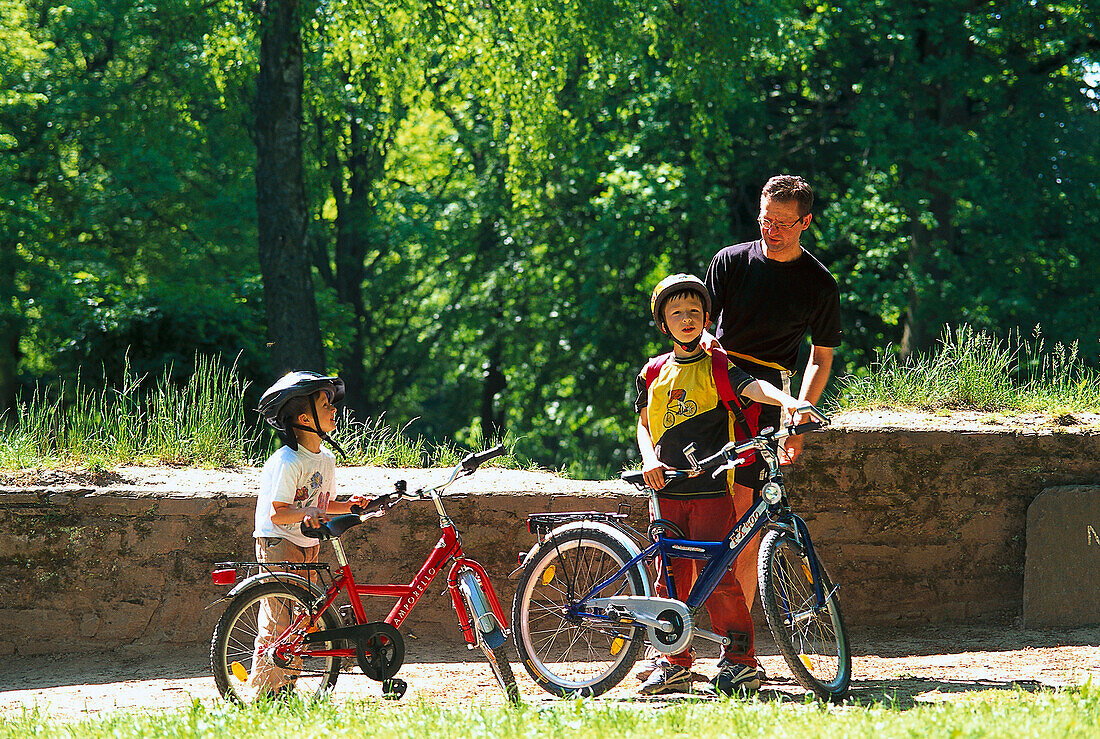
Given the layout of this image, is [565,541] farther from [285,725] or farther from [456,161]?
[456,161]

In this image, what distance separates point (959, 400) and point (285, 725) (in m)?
4.45

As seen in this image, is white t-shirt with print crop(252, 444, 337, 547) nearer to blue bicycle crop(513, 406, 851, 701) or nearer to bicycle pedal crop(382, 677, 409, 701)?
bicycle pedal crop(382, 677, 409, 701)

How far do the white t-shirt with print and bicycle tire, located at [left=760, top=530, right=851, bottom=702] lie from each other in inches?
71.3

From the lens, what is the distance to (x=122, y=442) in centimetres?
632

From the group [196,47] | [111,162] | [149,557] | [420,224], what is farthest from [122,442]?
[420,224]

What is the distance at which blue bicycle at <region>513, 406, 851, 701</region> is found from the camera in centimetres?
440

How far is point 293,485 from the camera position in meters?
4.50

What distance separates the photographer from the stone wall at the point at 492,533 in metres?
5.73

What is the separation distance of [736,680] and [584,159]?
44.4ft

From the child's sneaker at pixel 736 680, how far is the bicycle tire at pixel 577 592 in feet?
1.16

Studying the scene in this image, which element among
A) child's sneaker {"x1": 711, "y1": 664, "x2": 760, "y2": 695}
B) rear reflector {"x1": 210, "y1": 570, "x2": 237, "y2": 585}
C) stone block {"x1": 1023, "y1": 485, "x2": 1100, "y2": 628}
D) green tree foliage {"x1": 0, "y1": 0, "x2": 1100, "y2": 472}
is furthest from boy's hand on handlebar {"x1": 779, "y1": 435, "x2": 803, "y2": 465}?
green tree foliage {"x1": 0, "y1": 0, "x2": 1100, "y2": 472}

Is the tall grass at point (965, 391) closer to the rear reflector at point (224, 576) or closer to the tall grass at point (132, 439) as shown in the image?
the tall grass at point (132, 439)

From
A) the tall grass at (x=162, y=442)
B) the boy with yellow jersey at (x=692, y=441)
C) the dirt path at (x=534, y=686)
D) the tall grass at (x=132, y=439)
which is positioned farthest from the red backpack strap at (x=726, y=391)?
the tall grass at (x=132, y=439)

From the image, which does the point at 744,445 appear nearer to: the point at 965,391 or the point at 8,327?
the point at 965,391
